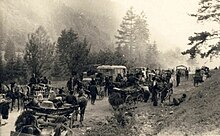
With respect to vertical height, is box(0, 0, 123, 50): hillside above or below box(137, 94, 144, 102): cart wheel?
above

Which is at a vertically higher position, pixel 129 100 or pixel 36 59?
pixel 36 59

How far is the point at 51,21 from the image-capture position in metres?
125

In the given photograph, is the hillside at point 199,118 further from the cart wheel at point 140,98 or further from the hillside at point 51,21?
the hillside at point 51,21

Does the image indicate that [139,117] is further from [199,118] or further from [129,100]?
[199,118]

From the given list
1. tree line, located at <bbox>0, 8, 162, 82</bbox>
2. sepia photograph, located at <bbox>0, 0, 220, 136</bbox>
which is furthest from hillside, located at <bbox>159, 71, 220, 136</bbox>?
tree line, located at <bbox>0, 8, 162, 82</bbox>

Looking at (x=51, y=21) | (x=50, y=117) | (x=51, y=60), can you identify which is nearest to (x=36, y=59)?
(x=51, y=60)

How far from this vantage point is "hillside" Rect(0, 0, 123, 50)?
10431 centimetres

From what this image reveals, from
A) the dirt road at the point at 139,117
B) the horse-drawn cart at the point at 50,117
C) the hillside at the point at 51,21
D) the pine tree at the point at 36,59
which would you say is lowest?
the dirt road at the point at 139,117

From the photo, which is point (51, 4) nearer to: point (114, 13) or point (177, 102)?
point (114, 13)

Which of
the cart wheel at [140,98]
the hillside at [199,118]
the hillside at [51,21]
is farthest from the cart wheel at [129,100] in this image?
the hillside at [51,21]

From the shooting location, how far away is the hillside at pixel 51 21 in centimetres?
10431

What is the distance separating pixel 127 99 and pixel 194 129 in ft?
29.2

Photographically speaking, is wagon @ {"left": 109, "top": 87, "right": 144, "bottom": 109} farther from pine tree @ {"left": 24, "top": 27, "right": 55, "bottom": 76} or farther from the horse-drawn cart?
pine tree @ {"left": 24, "top": 27, "right": 55, "bottom": 76}

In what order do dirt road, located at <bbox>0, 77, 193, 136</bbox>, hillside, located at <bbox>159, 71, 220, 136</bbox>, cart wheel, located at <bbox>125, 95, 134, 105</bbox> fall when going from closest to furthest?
hillside, located at <bbox>159, 71, 220, 136</bbox>
dirt road, located at <bbox>0, 77, 193, 136</bbox>
cart wheel, located at <bbox>125, 95, 134, 105</bbox>
